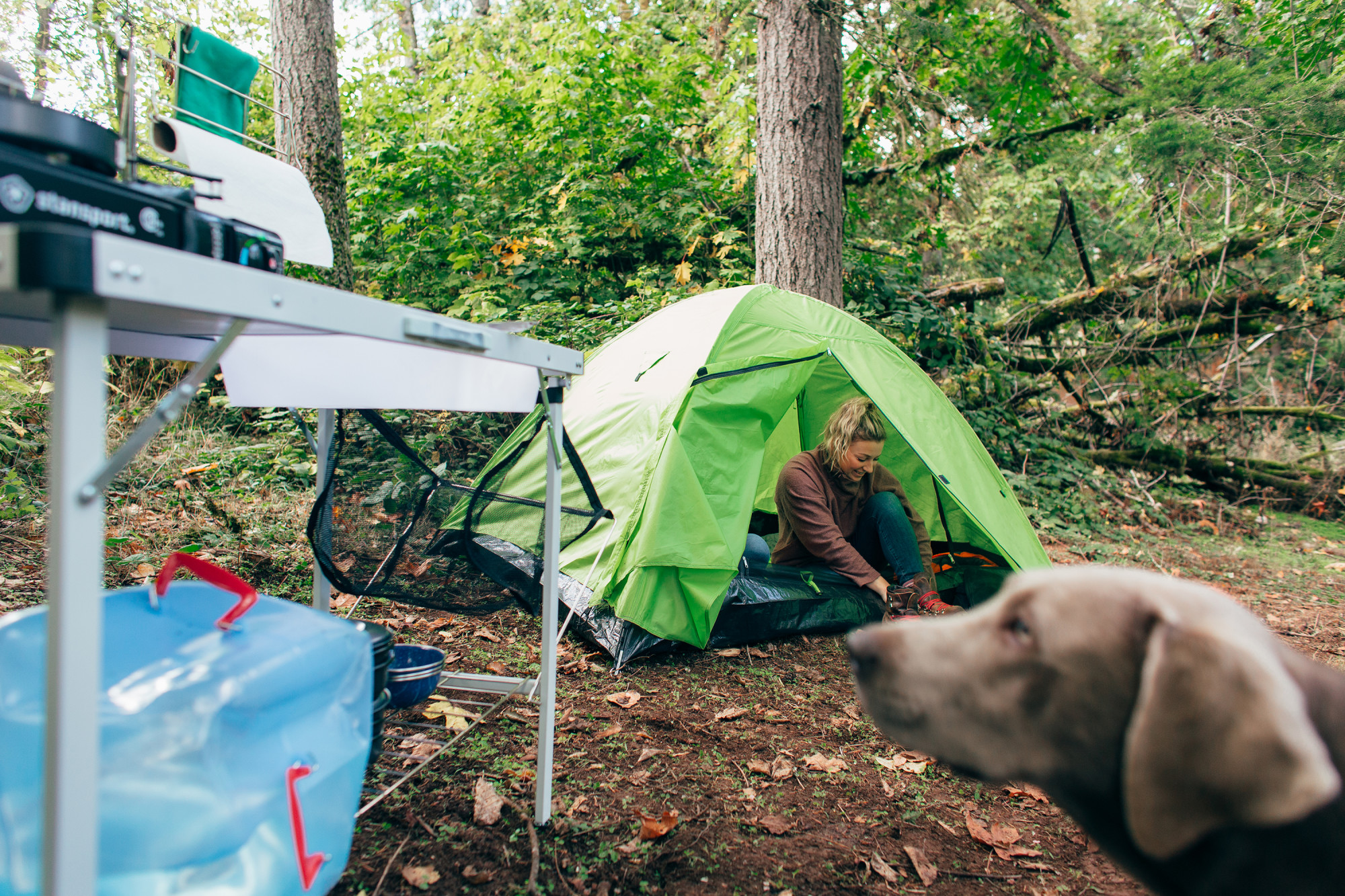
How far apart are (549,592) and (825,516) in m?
2.11

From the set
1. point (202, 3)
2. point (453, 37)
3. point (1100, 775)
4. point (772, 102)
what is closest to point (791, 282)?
point (772, 102)

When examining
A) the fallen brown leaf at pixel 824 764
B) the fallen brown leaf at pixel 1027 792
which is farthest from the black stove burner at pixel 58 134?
the fallen brown leaf at pixel 1027 792

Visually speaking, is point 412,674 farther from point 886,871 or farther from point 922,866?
point 922,866

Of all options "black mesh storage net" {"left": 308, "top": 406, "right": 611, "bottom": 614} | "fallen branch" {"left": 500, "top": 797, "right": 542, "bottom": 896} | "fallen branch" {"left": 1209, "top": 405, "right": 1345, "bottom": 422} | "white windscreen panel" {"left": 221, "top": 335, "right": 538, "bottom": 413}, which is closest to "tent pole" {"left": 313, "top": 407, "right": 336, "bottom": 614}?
"black mesh storage net" {"left": 308, "top": 406, "right": 611, "bottom": 614}

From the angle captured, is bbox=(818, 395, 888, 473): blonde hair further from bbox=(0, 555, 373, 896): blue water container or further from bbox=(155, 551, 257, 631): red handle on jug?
bbox=(155, 551, 257, 631): red handle on jug

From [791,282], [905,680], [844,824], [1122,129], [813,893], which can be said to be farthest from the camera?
[1122,129]

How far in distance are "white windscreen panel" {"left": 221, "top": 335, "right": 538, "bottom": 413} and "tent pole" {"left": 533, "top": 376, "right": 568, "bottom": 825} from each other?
0.16 metres

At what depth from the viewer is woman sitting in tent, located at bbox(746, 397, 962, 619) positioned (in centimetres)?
360

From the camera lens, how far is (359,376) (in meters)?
1.88

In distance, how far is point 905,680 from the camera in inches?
44.0

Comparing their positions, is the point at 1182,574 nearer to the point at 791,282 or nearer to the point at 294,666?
the point at 791,282

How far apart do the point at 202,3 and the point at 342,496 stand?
10.9m

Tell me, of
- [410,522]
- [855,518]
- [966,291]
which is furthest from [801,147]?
[410,522]

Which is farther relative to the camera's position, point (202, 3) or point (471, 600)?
point (202, 3)
